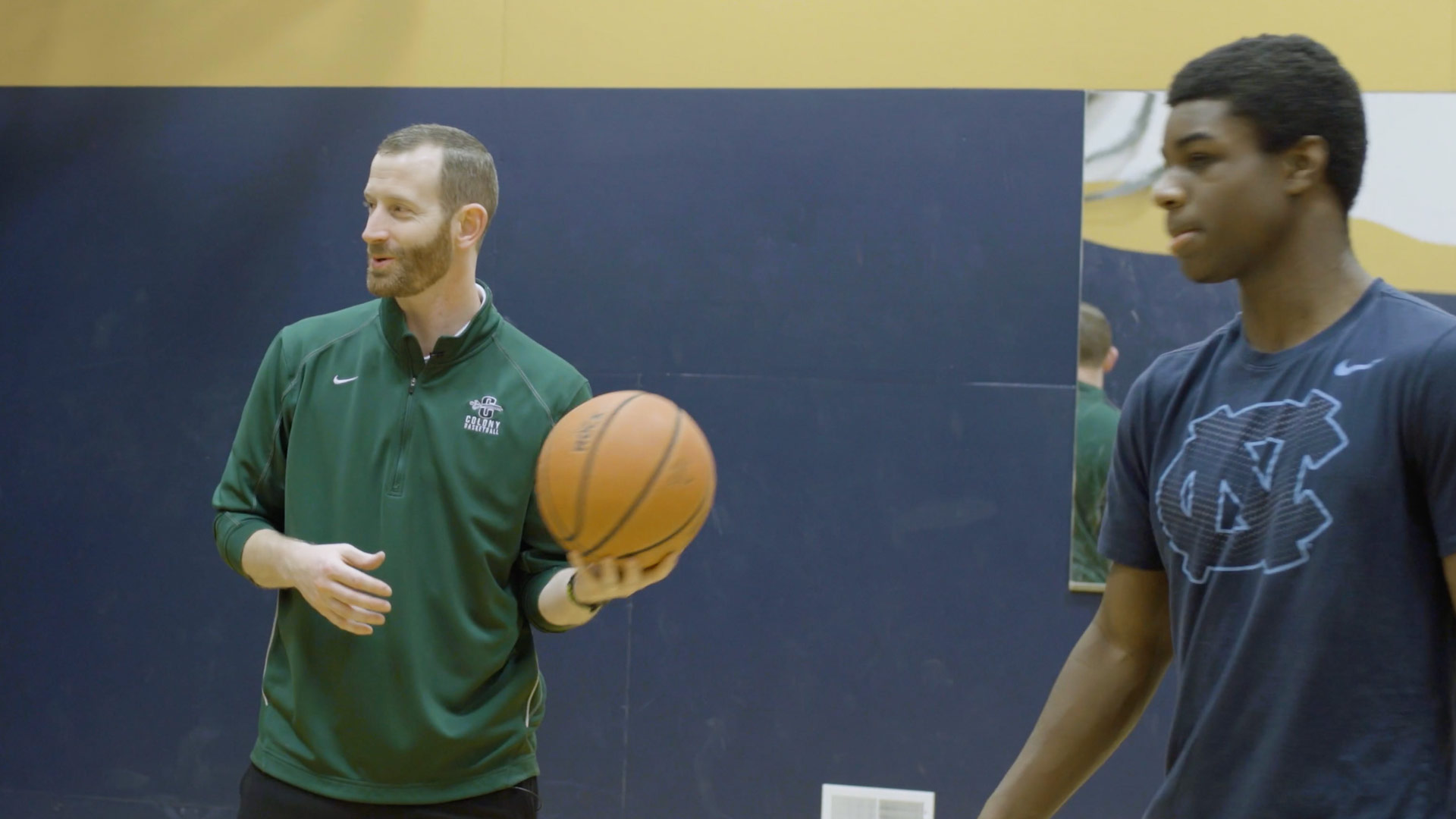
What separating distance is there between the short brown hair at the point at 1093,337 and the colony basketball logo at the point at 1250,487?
2.26 meters

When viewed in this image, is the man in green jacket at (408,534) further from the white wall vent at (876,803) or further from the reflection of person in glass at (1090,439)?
the reflection of person in glass at (1090,439)

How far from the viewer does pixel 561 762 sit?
4012mm

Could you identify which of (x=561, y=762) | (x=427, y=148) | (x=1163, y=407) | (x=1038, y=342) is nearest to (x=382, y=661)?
(x=427, y=148)

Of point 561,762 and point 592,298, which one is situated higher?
point 592,298

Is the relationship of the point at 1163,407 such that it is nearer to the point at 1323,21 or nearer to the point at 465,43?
the point at 1323,21

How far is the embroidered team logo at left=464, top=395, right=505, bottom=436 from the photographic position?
7.38 feet

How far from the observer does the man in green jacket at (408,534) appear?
6.97ft

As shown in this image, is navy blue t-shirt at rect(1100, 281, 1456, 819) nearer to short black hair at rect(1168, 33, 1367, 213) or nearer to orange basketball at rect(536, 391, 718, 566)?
short black hair at rect(1168, 33, 1367, 213)

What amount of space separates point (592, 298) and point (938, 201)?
3.65 ft

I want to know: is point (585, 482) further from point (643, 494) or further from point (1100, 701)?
point (1100, 701)

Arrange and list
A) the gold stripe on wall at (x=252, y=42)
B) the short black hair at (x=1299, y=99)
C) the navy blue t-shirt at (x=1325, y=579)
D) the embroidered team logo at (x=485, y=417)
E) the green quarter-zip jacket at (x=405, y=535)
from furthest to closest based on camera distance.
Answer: the gold stripe on wall at (x=252, y=42) < the embroidered team logo at (x=485, y=417) < the green quarter-zip jacket at (x=405, y=535) < the short black hair at (x=1299, y=99) < the navy blue t-shirt at (x=1325, y=579)

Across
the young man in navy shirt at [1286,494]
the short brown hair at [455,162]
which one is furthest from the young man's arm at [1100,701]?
the short brown hair at [455,162]

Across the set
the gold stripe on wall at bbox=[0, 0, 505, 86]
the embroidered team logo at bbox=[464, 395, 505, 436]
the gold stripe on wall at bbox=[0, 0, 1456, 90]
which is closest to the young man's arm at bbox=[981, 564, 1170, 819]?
the embroidered team logo at bbox=[464, 395, 505, 436]

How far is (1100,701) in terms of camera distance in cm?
177
